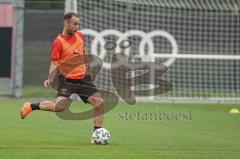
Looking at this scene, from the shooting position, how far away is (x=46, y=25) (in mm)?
26109

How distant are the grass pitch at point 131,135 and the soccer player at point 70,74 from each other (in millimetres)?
537

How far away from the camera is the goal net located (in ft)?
81.2

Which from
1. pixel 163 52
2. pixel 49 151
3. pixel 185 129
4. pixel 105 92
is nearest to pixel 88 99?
pixel 49 151

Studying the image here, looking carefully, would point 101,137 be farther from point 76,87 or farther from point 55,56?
point 55,56

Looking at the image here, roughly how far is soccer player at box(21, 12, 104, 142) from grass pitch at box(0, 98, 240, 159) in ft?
1.76

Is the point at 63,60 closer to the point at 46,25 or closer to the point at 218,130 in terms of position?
the point at 218,130

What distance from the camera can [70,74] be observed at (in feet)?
40.0

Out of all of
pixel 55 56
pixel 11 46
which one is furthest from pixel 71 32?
pixel 11 46

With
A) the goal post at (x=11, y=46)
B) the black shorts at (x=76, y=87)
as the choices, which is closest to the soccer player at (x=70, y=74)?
the black shorts at (x=76, y=87)

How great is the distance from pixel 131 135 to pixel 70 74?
191cm

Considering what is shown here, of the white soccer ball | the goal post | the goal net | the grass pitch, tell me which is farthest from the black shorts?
the goal net

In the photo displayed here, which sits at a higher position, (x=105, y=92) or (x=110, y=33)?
(x=110, y=33)

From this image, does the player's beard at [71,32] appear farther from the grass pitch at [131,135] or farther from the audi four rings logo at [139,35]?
the audi four rings logo at [139,35]

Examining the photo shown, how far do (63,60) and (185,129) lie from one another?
3.56 meters
